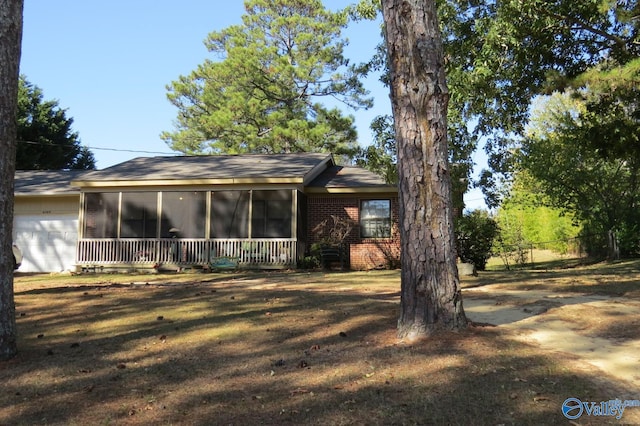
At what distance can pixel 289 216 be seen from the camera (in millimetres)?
16938

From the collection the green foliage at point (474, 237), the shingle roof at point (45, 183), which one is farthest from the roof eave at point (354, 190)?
the shingle roof at point (45, 183)

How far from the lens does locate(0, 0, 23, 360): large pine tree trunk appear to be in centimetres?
556

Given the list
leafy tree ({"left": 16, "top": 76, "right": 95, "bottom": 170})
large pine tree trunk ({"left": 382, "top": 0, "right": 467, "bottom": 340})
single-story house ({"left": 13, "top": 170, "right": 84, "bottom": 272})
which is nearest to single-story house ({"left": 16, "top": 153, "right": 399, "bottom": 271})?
single-story house ({"left": 13, "top": 170, "right": 84, "bottom": 272})

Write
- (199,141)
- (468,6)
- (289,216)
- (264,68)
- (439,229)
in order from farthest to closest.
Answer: (199,141) → (264,68) → (289,216) → (468,6) → (439,229)

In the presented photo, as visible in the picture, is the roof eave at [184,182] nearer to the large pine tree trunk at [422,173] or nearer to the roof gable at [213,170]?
the roof gable at [213,170]

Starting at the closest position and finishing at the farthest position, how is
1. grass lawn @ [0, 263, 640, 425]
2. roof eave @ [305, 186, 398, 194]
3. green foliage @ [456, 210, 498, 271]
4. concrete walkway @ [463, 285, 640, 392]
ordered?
grass lawn @ [0, 263, 640, 425]
concrete walkway @ [463, 285, 640, 392]
green foliage @ [456, 210, 498, 271]
roof eave @ [305, 186, 398, 194]

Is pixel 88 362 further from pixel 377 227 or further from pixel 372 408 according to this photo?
pixel 377 227

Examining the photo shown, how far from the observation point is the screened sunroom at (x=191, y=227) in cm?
1672

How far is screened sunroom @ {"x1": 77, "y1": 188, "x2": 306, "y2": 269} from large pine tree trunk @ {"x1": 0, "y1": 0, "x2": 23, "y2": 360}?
35.5 ft

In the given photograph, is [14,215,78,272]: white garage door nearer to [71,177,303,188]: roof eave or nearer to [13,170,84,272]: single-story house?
[13,170,84,272]: single-story house

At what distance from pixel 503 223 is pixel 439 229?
20064 millimetres

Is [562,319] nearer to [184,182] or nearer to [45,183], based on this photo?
[184,182]

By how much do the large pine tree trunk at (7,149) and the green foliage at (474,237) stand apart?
1155 cm

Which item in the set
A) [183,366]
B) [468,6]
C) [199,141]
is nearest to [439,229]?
[183,366]
